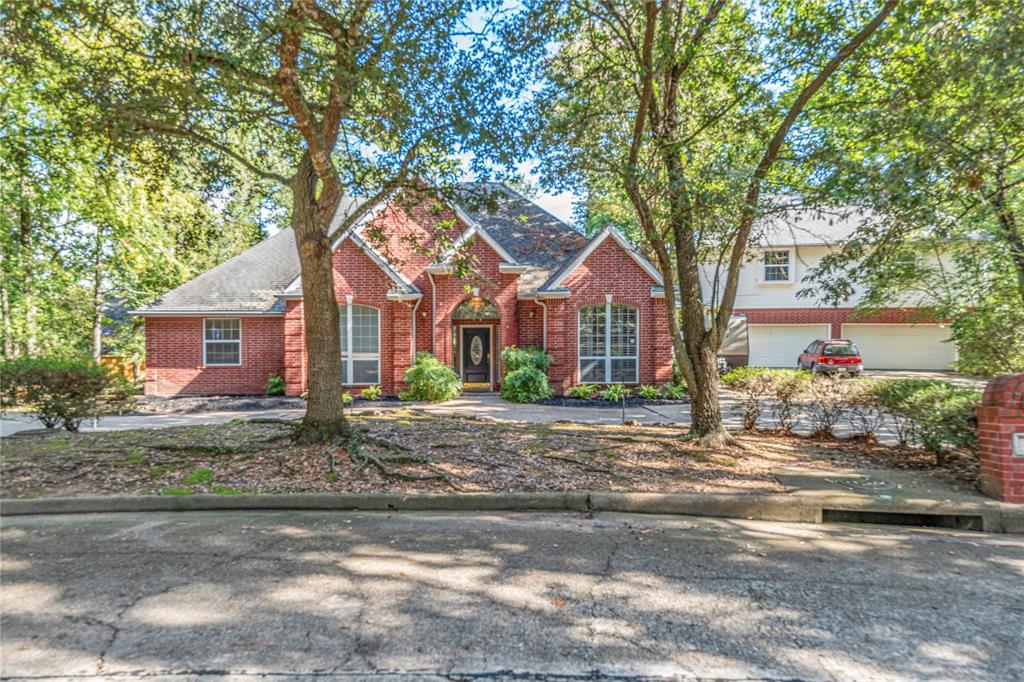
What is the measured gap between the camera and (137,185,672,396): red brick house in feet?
53.6

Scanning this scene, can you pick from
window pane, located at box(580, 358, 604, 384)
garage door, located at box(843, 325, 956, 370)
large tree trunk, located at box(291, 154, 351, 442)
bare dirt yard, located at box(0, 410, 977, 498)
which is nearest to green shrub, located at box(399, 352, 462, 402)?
window pane, located at box(580, 358, 604, 384)

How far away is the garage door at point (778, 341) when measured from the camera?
25.5 m

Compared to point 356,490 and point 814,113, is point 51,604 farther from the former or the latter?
point 814,113

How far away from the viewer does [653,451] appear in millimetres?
7723

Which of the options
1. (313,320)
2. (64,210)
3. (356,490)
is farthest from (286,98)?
(64,210)

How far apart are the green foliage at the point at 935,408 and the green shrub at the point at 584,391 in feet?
26.5

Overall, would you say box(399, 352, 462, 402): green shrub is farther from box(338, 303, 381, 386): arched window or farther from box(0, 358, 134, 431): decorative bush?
box(0, 358, 134, 431): decorative bush

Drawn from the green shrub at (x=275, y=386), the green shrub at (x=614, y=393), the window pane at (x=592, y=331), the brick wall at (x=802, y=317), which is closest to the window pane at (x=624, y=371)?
the window pane at (x=592, y=331)

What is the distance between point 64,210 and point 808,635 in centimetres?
2399

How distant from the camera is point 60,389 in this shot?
8.82 m

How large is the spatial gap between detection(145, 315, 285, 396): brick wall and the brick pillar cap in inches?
676

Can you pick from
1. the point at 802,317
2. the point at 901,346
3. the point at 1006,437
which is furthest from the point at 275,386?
the point at 901,346

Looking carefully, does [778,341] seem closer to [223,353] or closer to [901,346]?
[901,346]

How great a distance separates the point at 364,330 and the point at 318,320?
9.32 metres
